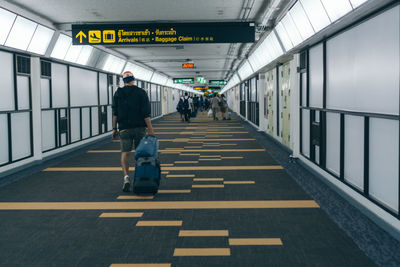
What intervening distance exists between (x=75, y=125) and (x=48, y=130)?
2002mm

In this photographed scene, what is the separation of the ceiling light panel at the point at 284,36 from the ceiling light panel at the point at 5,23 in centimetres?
625

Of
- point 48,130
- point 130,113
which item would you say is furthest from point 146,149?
point 48,130

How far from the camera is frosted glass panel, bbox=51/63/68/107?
35.4ft

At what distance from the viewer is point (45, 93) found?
10258 mm

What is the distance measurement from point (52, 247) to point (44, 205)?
69.7 inches

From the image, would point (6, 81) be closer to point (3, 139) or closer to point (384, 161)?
point (3, 139)

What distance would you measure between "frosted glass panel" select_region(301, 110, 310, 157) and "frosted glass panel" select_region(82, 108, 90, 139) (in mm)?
7693

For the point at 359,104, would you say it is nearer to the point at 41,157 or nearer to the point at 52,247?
the point at 52,247

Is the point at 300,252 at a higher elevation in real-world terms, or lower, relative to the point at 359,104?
lower

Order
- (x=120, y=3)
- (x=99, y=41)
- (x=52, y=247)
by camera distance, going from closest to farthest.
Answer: (x=52, y=247), (x=120, y=3), (x=99, y=41)

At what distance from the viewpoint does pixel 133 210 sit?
5.16 meters

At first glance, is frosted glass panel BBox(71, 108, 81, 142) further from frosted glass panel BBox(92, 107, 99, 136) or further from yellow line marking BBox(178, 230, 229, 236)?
yellow line marking BBox(178, 230, 229, 236)

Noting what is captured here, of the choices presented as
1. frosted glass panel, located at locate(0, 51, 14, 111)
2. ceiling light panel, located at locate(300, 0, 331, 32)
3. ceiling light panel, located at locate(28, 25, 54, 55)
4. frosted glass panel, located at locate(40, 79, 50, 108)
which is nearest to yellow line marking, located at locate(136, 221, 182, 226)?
ceiling light panel, located at locate(300, 0, 331, 32)

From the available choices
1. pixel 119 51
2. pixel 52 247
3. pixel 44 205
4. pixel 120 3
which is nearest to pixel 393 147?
pixel 52 247
